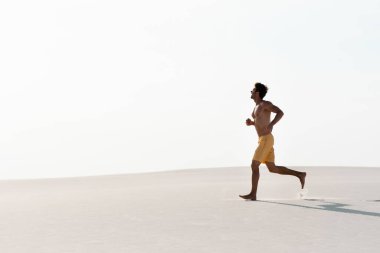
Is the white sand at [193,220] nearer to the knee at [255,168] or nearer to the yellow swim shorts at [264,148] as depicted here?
the knee at [255,168]

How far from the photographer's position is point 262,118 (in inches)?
436

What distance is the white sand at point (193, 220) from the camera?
253 inches

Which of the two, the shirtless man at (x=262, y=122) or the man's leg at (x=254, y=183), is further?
the shirtless man at (x=262, y=122)

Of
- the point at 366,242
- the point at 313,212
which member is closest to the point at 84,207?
the point at 313,212

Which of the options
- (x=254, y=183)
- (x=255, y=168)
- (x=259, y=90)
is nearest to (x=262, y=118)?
(x=259, y=90)

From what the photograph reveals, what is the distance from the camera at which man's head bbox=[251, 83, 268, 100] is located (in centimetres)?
1108

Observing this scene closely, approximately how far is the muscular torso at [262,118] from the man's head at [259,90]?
0.14 m

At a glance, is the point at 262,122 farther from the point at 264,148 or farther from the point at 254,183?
the point at 254,183

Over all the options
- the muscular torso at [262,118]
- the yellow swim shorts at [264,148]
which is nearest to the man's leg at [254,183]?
the yellow swim shorts at [264,148]

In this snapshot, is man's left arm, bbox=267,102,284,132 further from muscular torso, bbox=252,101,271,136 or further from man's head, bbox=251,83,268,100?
man's head, bbox=251,83,268,100

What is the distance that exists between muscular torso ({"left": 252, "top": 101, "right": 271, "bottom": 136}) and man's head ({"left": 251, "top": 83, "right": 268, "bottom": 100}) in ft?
0.47

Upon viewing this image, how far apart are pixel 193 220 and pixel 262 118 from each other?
3248 mm

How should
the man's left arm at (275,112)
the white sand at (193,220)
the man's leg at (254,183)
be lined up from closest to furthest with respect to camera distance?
the white sand at (193,220)
the man's leg at (254,183)
the man's left arm at (275,112)

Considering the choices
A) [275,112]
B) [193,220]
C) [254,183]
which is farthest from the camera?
[275,112]
